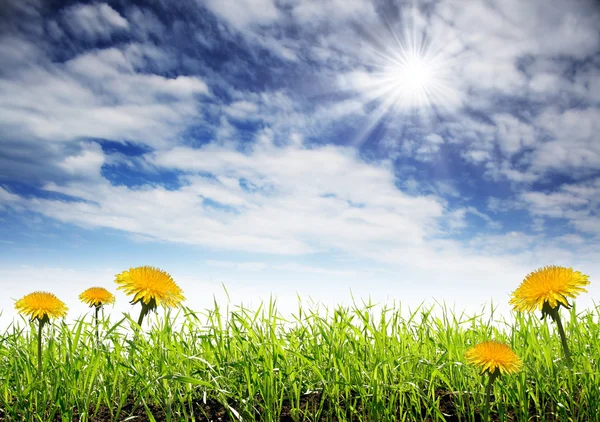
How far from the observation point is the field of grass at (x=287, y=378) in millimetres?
2979

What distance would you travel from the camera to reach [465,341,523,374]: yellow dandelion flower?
2.33 metres

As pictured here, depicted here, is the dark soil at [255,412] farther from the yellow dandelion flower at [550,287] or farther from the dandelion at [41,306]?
the yellow dandelion flower at [550,287]

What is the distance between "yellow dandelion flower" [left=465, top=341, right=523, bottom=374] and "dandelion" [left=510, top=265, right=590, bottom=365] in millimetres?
618

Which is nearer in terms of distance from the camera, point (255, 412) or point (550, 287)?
point (550, 287)

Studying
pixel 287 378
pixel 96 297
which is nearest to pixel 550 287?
pixel 287 378

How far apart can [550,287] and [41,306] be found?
10.6ft

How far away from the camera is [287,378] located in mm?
3207

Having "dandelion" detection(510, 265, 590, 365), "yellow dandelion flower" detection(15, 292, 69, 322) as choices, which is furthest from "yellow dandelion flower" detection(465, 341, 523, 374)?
"yellow dandelion flower" detection(15, 292, 69, 322)

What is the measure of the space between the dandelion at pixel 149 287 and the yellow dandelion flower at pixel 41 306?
606 mm

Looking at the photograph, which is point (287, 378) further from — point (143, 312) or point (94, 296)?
point (94, 296)

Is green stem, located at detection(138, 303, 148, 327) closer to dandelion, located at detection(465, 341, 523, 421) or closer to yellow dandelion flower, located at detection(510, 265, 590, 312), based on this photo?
dandelion, located at detection(465, 341, 523, 421)

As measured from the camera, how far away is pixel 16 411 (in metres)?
3.20

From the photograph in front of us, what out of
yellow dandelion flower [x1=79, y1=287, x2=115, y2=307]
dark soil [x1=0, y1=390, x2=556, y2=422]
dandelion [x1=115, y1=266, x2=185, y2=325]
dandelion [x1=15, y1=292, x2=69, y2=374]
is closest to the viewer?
dark soil [x1=0, y1=390, x2=556, y2=422]

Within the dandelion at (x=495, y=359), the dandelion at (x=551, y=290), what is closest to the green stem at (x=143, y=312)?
the dandelion at (x=495, y=359)
